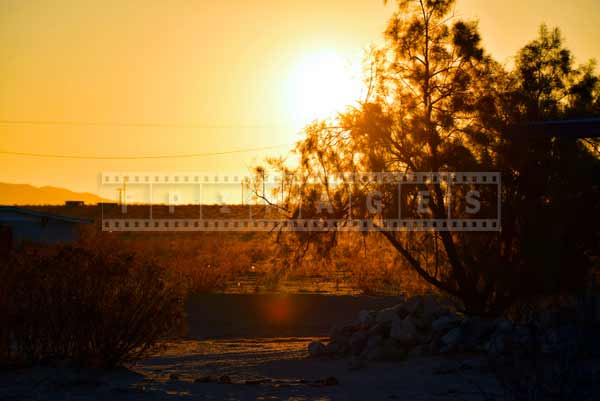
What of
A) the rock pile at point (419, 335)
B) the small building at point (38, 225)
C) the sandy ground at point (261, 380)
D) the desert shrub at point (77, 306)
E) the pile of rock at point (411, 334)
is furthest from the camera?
the small building at point (38, 225)

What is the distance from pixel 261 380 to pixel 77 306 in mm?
3474

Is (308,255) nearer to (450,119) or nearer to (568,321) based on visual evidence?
(450,119)

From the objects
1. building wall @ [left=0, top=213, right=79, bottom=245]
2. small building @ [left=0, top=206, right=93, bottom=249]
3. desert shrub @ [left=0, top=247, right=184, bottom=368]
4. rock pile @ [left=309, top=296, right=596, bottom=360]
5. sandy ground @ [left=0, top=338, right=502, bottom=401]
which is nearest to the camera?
sandy ground @ [left=0, top=338, right=502, bottom=401]

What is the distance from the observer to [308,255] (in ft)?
64.4

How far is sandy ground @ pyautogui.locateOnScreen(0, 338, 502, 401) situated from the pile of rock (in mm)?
441

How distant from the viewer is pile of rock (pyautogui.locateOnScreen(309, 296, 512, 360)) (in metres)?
16.4

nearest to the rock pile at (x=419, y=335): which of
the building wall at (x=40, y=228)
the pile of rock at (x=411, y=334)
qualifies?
the pile of rock at (x=411, y=334)

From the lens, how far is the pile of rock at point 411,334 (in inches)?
645

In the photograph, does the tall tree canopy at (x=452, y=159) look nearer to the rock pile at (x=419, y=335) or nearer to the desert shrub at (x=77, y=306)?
the rock pile at (x=419, y=335)

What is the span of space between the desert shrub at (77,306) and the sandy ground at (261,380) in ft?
1.88

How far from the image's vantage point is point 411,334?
17.1 meters

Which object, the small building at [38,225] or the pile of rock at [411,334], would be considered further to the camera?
the small building at [38,225]

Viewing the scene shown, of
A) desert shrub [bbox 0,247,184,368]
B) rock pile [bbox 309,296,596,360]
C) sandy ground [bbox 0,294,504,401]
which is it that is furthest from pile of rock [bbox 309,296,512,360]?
desert shrub [bbox 0,247,184,368]

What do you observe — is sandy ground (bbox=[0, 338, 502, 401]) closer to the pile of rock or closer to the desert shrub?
the pile of rock
